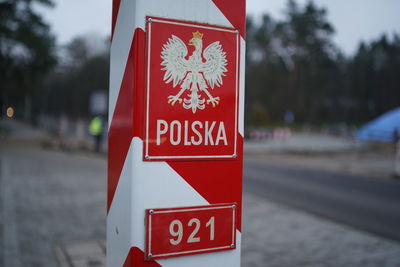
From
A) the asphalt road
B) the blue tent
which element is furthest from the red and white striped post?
the blue tent

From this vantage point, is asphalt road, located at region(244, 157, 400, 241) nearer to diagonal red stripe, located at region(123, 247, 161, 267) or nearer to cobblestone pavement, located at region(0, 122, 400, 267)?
cobblestone pavement, located at region(0, 122, 400, 267)

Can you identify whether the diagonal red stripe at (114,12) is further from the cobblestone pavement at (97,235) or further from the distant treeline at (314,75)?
the distant treeline at (314,75)

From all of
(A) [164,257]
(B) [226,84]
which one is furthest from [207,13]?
(A) [164,257]

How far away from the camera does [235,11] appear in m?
1.70

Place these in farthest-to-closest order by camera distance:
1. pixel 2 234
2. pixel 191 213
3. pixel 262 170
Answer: pixel 262 170 → pixel 2 234 → pixel 191 213

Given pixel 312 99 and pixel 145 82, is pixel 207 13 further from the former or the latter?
pixel 312 99

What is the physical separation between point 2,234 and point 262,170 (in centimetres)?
927

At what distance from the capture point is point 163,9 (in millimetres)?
1537

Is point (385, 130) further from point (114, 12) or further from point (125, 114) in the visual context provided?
point (125, 114)

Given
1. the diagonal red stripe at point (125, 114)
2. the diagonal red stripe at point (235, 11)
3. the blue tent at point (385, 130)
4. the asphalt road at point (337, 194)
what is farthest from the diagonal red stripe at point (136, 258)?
the blue tent at point (385, 130)

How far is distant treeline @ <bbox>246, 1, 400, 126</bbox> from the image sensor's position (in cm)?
5284

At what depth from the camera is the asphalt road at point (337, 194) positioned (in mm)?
6691

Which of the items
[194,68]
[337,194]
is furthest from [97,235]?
[337,194]

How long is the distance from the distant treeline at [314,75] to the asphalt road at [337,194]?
42.4 m
